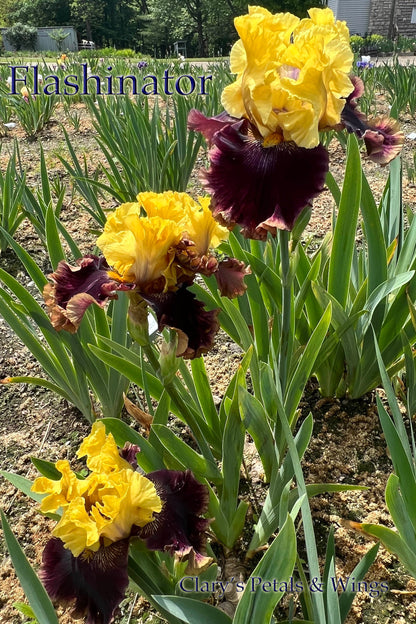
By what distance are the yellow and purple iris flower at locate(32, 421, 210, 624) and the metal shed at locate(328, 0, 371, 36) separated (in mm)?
32809

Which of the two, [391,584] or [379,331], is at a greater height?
[379,331]

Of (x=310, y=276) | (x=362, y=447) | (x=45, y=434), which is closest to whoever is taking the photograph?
(x=310, y=276)

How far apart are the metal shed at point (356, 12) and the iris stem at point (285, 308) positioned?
106 ft

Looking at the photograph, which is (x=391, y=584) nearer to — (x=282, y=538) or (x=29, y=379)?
(x=282, y=538)

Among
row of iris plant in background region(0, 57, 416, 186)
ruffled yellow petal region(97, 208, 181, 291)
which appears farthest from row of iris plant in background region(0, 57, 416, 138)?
ruffled yellow petal region(97, 208, 181, 291)

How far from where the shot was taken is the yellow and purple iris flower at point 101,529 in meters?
0.66

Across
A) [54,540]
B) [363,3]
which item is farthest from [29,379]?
[363,3]

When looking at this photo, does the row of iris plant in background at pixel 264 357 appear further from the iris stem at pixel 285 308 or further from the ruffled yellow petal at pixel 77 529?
the ruffled yellow petal at pixel 77 529

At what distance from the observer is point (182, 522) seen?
0.76m

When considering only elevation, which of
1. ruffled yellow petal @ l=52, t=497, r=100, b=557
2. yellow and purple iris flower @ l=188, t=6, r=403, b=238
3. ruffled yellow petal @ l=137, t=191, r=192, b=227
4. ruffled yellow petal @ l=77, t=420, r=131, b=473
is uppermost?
yellow and purple iris flower @ l=188, t=6, r=403, b=238

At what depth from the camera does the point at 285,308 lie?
1.04m

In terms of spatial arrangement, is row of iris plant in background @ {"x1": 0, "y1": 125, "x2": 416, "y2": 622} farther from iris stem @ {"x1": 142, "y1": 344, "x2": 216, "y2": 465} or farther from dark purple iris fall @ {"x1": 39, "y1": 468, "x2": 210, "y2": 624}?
dark purple iris fall @ {"x1": 39, "y1": 468, "x2": 210, "y2": 624}

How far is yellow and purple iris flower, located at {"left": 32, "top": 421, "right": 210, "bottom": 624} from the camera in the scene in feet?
2.17

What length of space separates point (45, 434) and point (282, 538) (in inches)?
40.3
